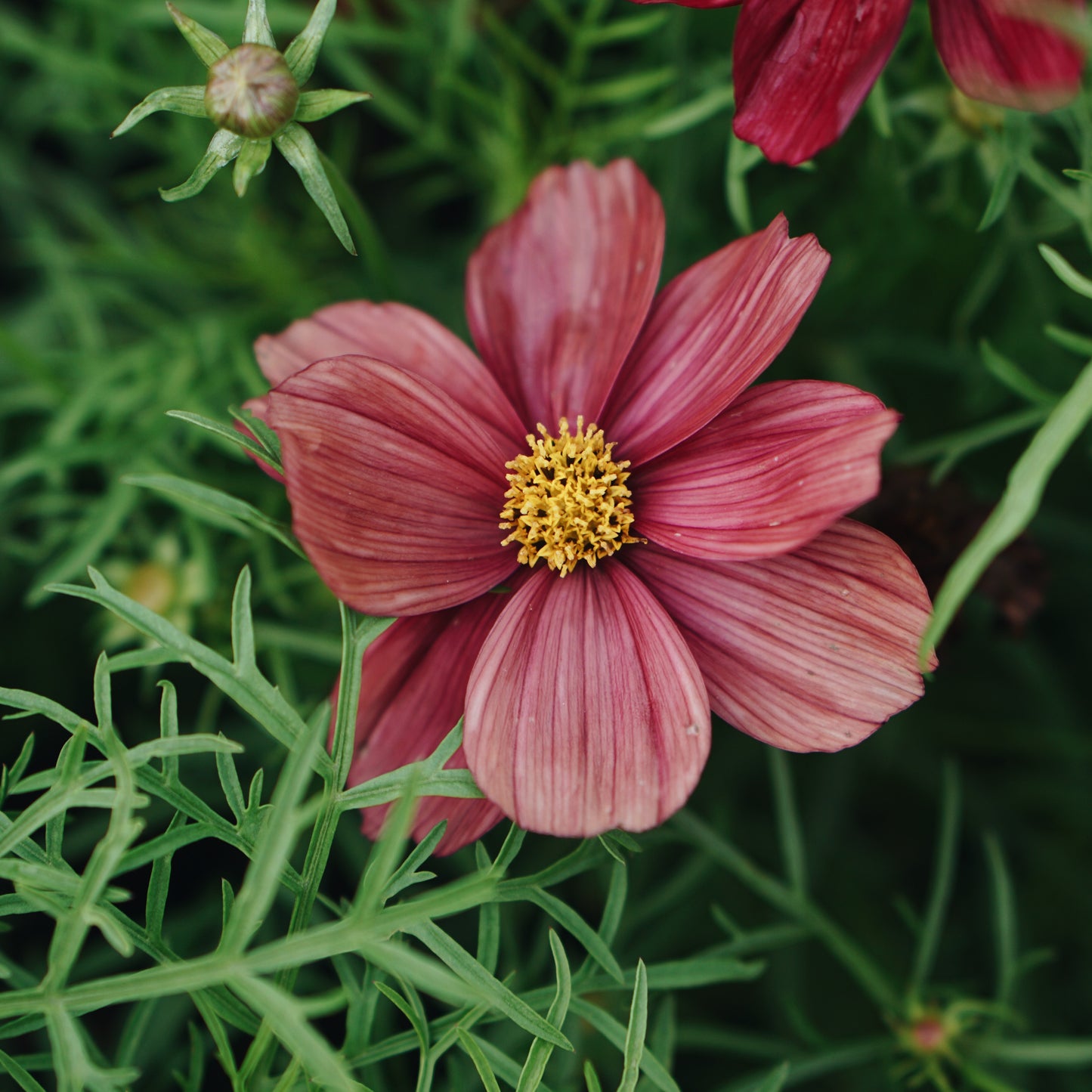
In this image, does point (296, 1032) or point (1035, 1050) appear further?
point (1035, 1050)

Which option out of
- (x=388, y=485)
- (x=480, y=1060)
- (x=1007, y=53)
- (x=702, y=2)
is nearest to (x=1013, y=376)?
(x=1007, y=53)

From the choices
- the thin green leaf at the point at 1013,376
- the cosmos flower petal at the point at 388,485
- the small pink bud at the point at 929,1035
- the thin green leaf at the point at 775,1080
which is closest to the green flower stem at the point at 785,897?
the small pink bud at the point at 929,1035

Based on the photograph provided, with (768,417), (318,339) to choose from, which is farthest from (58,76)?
(768,417)

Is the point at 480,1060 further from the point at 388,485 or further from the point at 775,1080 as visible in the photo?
the point at 388,485

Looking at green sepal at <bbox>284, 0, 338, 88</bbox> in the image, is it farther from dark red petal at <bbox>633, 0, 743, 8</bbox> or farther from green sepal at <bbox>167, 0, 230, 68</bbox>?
dark red petal at <bbox>633, 0, 743, 8</bbox>

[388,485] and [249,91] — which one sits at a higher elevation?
[249,91]

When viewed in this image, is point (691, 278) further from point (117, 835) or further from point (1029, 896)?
point (1029, 896)

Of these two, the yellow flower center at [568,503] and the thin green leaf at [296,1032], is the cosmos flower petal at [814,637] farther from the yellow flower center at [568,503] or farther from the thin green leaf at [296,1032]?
the thin green leaf at [296,1032]
